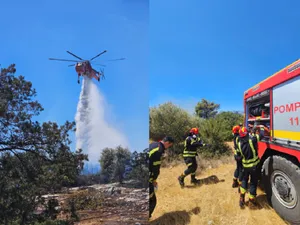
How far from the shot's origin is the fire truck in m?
3.65

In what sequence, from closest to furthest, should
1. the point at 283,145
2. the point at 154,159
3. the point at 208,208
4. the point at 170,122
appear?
the point at 283,145 < the point at 154,159 < the point at 208,208 < the point at 170,122

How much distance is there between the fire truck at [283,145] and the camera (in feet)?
12.0

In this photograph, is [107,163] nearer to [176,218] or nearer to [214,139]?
[214,139]

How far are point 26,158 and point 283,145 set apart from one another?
277 inches

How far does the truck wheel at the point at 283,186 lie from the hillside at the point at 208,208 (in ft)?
0.72

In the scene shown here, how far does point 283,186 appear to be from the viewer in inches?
158

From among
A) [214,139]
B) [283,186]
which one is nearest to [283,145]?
[283,186]

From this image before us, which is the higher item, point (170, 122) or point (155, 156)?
point (170, 122)

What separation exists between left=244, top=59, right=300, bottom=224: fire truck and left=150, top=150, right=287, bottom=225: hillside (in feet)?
1.02

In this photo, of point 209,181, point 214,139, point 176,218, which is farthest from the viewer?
point 214,139

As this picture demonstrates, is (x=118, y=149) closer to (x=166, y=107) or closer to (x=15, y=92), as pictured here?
(x=166, y=107)

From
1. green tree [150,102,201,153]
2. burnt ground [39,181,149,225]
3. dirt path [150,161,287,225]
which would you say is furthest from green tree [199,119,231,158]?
dirt path [150,161,287,225]

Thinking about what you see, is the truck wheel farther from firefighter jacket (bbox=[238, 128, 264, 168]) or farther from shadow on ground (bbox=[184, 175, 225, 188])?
shadow on ground (bbox=[184, 175, 225, 188])

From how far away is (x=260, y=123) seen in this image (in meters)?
5.56
